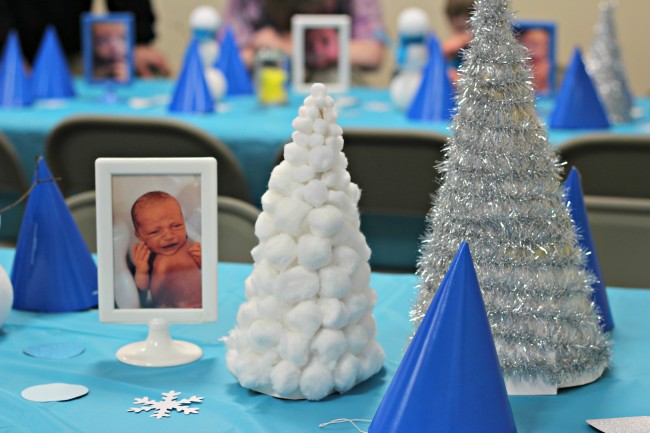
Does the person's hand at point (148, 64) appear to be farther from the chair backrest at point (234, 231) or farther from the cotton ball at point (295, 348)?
the cotton ball at point (295, 348)

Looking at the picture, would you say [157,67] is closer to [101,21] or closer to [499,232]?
[101,21]

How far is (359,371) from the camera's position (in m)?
1.06

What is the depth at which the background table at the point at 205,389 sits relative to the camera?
0.98 meters

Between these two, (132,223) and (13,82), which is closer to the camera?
(132,223)

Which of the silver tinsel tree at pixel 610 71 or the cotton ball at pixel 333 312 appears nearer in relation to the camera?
the cotton ball at pixel 333 312

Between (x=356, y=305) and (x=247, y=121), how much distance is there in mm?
1813

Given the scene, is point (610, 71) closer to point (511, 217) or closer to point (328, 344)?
point (511, 217)

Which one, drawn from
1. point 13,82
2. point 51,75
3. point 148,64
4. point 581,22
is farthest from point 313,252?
point 581,22

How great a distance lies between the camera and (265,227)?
104 centimetres

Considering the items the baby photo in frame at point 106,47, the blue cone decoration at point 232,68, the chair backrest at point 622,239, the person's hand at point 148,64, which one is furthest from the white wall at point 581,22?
the chair backrest at point 622,239

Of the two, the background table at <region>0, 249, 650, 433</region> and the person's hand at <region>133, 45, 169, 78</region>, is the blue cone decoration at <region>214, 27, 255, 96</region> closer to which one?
the person's hand at <region>133, 45, 169, 78</region>

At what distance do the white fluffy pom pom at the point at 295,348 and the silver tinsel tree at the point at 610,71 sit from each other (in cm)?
208

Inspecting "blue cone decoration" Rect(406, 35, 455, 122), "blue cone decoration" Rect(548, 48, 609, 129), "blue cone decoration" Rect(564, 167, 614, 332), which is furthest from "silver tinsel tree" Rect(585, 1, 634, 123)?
"blue cone decoration" Rect(564, 167, 614, 332)

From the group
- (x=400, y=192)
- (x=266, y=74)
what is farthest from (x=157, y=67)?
(x=400, y=192)
